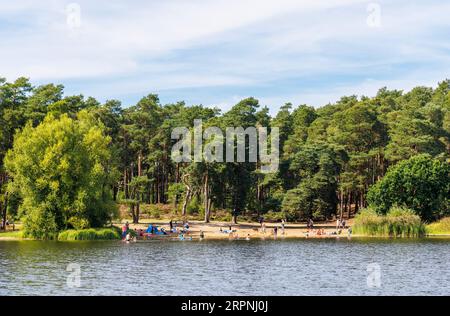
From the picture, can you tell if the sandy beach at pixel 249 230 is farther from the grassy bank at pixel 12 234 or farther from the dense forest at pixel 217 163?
the grassy bank at pixel 12 234

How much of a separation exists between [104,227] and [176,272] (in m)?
33.5

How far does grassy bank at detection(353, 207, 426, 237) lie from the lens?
81250 millimetres

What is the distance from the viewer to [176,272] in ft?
157

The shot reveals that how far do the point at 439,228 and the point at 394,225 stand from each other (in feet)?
27.3

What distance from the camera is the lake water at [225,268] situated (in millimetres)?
40375

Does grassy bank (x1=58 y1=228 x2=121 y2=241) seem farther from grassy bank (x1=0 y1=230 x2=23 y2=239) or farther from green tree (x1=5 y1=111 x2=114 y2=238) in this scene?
grassy bank (x1=0 y1=230 x2=23 y2=239)

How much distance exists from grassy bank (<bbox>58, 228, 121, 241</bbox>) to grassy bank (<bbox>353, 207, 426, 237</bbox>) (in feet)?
98.9

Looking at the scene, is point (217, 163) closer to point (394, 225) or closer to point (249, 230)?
point (249, 230)

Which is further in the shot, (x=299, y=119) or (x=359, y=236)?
Answer: (x=299, y=119)

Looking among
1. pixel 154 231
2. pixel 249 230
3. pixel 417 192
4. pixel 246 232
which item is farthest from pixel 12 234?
pixel 417 192

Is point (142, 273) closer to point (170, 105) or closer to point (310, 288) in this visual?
point (310, 288)

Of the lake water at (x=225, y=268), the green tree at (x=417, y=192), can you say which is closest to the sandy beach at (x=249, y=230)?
the green tree at (x=417, y=192)

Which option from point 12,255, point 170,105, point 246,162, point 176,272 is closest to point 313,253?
point 176,272

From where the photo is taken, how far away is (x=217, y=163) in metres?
101
